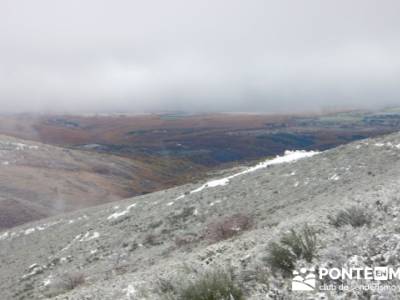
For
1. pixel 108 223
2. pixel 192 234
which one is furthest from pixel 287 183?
pixel 108 223

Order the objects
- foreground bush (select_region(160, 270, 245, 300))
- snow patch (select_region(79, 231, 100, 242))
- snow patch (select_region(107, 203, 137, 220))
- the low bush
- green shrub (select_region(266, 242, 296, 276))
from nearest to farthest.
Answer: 1. foreground bush (select_region(160, 270, 245, 300))
2. green shrub (select_region(266, 242, 296, 276))
3. the low bush
4. snow patch (select_region(79, 231, 100, 242))
5. snow patch (select_region(107, 203, 137, 220))

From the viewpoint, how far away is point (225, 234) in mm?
20469

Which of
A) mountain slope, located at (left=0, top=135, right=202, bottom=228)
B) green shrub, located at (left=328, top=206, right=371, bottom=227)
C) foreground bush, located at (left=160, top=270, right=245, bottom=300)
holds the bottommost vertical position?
mountain slope, located at (left=0, top=135, right=202, bottom=228)

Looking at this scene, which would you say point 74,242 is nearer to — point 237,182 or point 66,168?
point 237,182

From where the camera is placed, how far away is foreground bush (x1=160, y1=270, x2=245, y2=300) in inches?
340

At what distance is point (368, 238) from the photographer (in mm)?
9188

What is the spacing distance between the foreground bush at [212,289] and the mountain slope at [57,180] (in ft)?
256

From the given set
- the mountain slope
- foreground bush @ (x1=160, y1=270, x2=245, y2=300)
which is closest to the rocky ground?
foreground bush @ (x1=160, y1=270, x2=245, y2=300)

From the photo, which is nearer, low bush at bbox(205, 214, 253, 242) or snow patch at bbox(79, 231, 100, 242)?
low bush at bbox(205, 214, 253, 242)

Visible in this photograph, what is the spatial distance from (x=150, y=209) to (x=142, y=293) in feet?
72.9

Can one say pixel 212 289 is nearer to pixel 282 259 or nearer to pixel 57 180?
pixel 282 259

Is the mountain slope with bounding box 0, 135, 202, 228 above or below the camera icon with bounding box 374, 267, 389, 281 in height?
below

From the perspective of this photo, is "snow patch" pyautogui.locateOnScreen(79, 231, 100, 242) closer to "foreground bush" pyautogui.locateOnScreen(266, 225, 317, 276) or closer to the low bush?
the low bush

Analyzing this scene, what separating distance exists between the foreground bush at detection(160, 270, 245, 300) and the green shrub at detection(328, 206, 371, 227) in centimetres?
361
